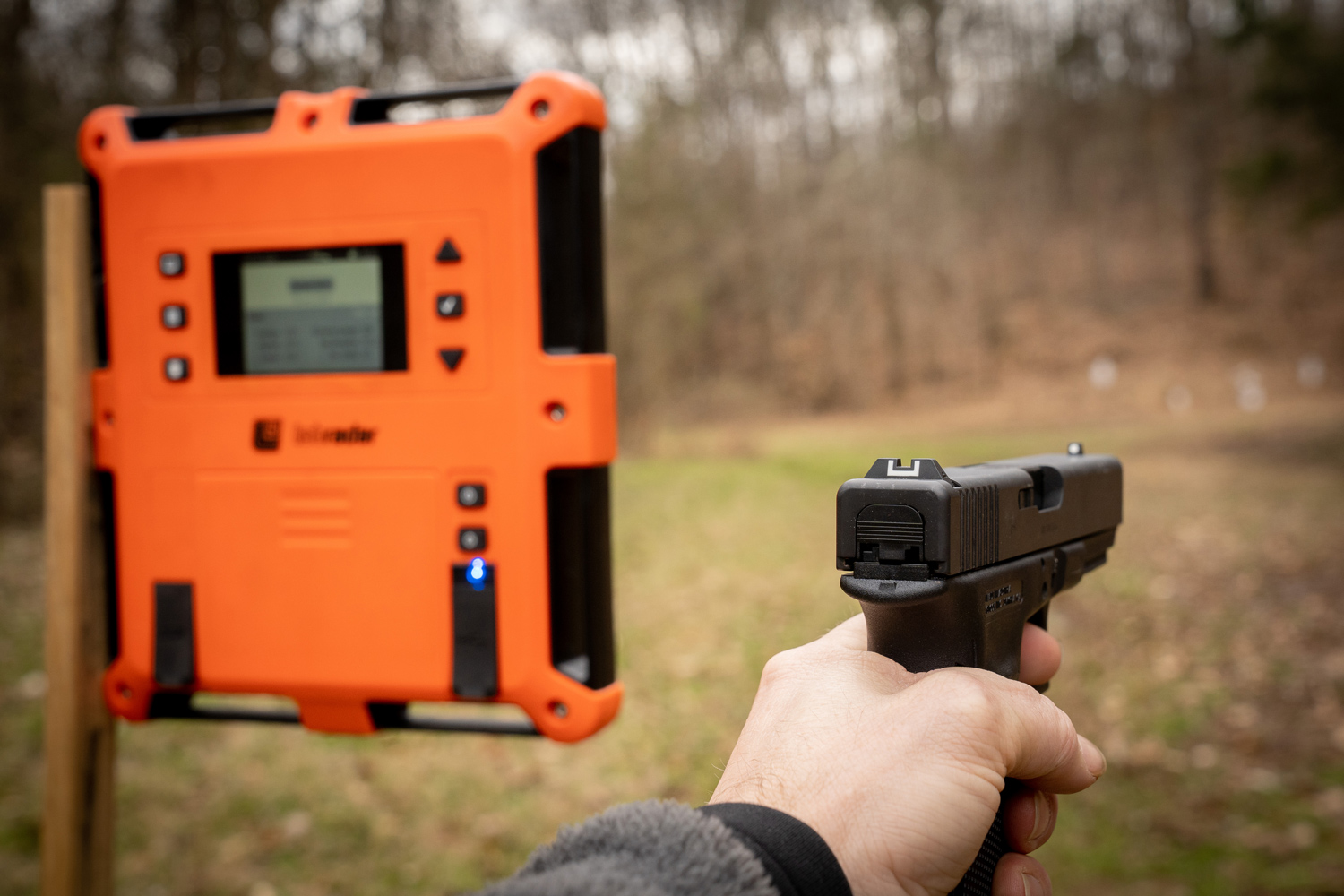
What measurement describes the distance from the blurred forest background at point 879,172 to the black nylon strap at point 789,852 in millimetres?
4037

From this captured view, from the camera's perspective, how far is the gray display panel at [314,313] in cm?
158

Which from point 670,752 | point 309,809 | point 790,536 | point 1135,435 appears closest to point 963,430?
point 1135,435

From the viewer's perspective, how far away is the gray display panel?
5.20 feet

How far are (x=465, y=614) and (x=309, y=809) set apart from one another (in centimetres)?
197

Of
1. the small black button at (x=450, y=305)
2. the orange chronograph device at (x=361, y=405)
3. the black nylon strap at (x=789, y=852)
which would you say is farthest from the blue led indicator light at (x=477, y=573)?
the black nylon strap at (x=789, y=852)

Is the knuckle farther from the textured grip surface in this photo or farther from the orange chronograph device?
the orange chronograph device

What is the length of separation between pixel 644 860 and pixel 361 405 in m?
1.04

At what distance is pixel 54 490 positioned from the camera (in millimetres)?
1690

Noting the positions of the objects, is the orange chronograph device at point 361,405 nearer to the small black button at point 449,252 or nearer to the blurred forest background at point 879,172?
the small black button at point 449,252

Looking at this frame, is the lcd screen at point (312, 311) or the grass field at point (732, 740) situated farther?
the grass field at point (732, 740)

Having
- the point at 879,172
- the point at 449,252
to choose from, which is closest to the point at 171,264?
the point at 449,252

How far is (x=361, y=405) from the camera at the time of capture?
158cm

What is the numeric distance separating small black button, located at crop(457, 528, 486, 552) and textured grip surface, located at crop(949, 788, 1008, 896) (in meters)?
0.89

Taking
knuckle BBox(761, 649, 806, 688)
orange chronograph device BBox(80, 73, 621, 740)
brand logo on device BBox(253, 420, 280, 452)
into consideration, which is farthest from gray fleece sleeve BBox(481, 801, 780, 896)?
brand logo on device BBox(253, 420, 280, 452)
